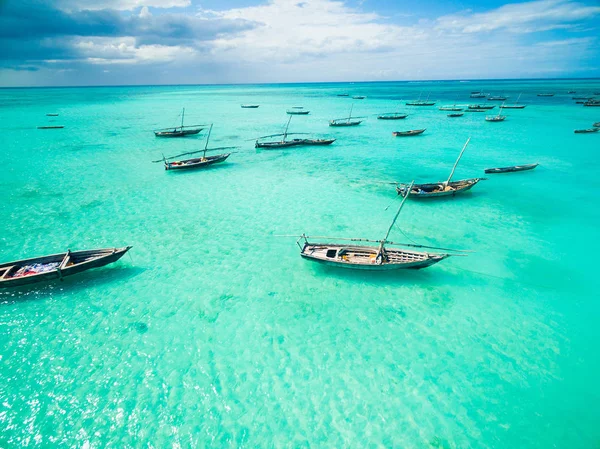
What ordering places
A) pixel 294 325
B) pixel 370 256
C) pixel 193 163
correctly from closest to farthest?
pixel 294 325 → pixel 370 256 → pixel 193 163

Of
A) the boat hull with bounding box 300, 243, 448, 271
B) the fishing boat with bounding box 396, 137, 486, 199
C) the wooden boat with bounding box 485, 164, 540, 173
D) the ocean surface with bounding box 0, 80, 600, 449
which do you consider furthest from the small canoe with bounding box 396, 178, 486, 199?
the boat hull with bounding box 300, 243, 448, 271

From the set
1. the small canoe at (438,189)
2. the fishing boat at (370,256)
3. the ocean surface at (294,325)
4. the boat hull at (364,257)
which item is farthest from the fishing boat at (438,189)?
the boat hull at (364,257)

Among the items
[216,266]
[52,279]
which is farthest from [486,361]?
[52,279]

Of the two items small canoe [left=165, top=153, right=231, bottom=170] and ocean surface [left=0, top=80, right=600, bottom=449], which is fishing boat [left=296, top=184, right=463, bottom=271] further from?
small canoe [left=165, top=153, right=231, bottom=170]

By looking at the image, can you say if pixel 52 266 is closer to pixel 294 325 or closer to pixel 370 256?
pixel 294 325

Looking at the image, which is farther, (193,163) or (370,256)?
(193,163)

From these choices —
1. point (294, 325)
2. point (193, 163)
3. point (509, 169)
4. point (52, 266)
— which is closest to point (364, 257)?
point (294, 325)

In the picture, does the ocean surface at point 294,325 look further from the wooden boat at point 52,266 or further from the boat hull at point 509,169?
the boat hull at point 509,169

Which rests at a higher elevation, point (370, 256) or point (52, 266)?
point (370, 256)

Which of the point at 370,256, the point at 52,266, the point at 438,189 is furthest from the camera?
the point at 438,189
